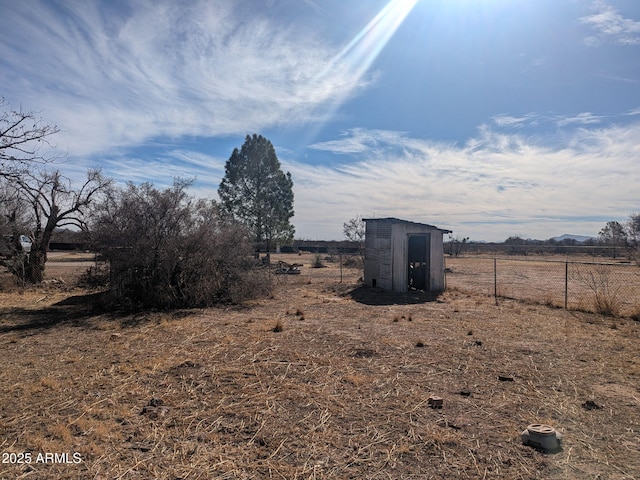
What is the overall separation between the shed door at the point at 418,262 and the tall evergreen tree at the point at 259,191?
12410mm

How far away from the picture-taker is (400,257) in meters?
15.9

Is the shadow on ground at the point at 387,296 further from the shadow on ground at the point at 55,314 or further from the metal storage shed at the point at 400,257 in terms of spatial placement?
the shadow on ground at the point at 55,314

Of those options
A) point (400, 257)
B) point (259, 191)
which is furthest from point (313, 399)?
point (259, 191)

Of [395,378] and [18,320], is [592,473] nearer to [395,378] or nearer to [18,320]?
[395,378]

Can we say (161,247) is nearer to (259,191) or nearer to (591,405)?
(591,405)

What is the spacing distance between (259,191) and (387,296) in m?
15.8

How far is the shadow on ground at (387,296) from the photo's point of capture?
13.3 m

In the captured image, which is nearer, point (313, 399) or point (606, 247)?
point (313, 399)

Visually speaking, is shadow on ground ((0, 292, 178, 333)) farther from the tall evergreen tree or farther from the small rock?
the tall evergreen tree

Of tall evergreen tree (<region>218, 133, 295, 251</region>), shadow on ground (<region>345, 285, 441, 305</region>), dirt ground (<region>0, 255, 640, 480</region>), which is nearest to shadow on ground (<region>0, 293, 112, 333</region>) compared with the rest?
dirt ground (<region>0, 255, 640, 480</region>)

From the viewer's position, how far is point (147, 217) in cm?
1070

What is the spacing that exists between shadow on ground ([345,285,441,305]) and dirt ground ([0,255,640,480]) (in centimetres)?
397

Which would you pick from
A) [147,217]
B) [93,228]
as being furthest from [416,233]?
[93,228]

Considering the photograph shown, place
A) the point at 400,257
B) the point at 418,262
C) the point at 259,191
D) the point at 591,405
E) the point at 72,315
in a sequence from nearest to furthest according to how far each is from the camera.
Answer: the point at 591,405 < the point at 72,315 < the point at 400,257 < the point at 418,262 < the point at 259,191
